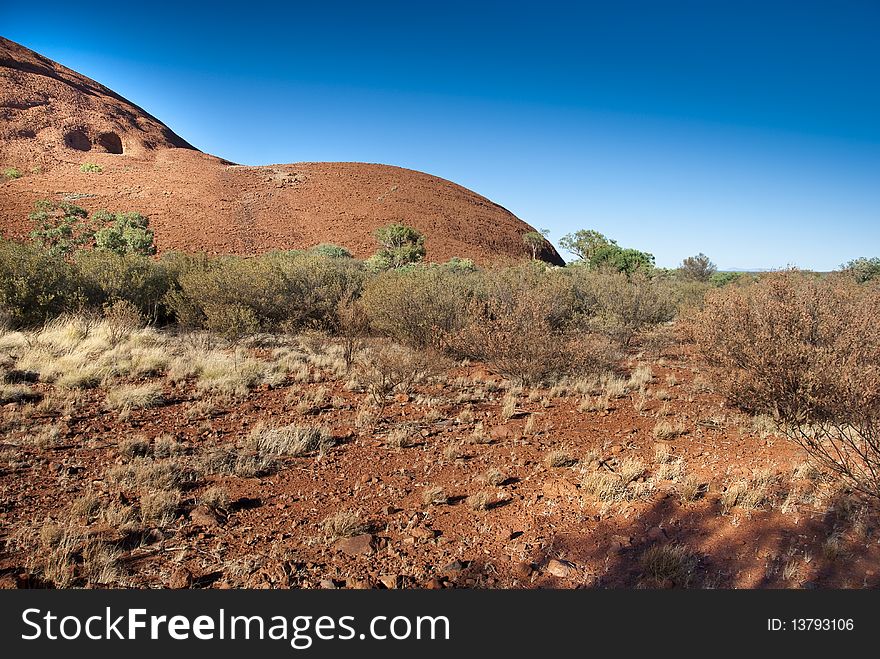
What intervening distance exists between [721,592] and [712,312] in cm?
576

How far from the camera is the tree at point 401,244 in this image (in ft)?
109

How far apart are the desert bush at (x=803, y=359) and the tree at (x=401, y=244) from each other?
85.7 ft

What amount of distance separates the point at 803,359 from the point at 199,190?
48.8m

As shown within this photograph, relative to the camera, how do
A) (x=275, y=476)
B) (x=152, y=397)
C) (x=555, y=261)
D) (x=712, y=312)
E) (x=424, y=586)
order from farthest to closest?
(x=555, y=261)
(x=712, y=312)
(x=152, y=397)
(x=275, y=476)
(x=424, y=586)

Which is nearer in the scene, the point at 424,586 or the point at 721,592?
the point at 721,592

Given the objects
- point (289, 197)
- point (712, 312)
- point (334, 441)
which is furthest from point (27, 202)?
point (712, 312)

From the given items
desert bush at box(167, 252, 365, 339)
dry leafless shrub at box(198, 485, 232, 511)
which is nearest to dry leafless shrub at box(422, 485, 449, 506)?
dry leafless shrub at box(198, 485, 232, 511)

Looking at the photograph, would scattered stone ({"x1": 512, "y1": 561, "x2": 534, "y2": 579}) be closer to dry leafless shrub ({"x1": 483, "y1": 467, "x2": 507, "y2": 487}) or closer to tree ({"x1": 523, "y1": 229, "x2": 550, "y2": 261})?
dry leafless shrub ({"x1": 483, "y1": 467, "x2": 507, "y2": 487})

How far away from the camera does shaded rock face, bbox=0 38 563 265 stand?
38.6 meters

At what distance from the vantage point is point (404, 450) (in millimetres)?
5445

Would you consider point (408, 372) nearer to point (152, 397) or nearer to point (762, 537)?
point (152, 397)

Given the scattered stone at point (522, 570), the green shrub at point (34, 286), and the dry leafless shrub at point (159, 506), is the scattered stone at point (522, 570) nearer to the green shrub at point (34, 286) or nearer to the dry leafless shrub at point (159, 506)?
the dry leafless shrub at point (159, 506)

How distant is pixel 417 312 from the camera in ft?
35.1

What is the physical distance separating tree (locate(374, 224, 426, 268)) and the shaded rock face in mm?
2745
